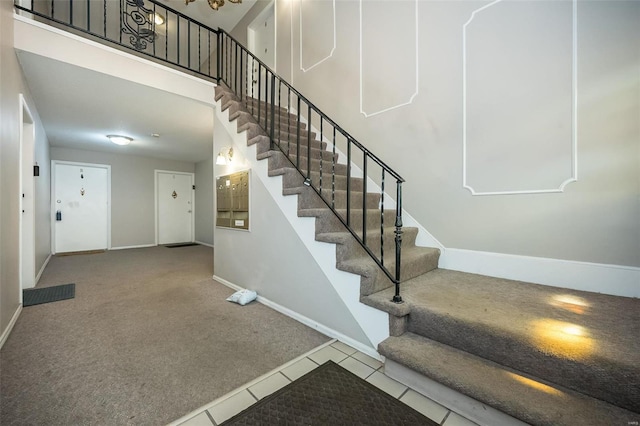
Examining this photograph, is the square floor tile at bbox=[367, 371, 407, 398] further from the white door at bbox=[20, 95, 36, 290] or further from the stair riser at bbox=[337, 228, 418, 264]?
the white door at bbox=[20, 95, 36, 290]

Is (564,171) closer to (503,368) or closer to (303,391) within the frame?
(503,368)

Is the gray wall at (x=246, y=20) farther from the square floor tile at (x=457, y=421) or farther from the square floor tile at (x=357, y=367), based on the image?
the square floor tile at (x=457, y=421)

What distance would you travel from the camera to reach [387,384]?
1450 mm

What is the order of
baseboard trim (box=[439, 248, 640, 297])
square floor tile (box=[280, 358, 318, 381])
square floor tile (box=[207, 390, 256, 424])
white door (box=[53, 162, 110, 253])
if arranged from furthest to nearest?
white door (box=[53, 162, 110, 253]), baseboard trim (box=[439, 248, 640, 297]), square floor tile (box=[280, 358, 318, 381]), square floor tile (box=[207, 390, 256, 424])

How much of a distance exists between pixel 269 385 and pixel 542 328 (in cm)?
151

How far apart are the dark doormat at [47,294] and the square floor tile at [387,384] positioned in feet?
11.2

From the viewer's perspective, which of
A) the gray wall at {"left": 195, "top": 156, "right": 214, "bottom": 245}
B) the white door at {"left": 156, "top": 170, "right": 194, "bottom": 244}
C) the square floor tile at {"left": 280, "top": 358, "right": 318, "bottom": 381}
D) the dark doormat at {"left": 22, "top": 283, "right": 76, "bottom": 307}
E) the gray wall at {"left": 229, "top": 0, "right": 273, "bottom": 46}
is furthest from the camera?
the white door at {"left": 156, "top": 170, "right": 194, "bottom": 244}

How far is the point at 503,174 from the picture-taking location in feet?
6.93

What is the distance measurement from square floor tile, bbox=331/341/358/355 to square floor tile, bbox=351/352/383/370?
4cm

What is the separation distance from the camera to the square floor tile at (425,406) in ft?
4.06

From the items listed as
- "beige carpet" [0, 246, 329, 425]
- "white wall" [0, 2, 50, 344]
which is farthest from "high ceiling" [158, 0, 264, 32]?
"beige carpet" [0, 246, 329, 425]

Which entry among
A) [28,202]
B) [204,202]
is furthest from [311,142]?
[204,202]

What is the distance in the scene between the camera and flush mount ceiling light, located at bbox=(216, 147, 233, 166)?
3199 mm

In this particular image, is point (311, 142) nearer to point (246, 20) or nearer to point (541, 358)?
point (541, 358)
